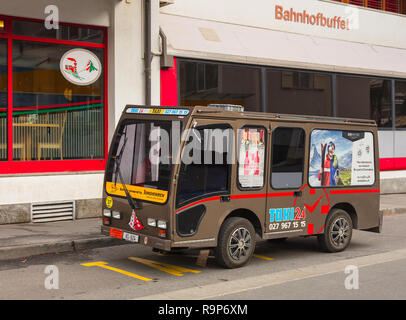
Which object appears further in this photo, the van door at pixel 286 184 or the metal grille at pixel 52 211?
the metal grille at pixel 52 211

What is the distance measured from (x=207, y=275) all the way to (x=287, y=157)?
2.12 metres

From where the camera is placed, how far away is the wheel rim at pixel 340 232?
890 centimetres

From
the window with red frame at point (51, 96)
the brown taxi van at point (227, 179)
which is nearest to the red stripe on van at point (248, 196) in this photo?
the brown taxi van at point (227, 179)

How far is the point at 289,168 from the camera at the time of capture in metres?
8.24

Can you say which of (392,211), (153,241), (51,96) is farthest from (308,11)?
(153,241)

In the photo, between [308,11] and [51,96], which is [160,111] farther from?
[308,11]

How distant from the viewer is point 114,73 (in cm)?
1204

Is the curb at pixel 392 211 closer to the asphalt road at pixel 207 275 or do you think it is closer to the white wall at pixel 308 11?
the asphalt road at pixel 207 275

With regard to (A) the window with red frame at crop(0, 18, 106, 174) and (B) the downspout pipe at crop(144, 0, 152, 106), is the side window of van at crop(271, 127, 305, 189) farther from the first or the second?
(A) the window with red frame at crop(0, 18, 106, 174)

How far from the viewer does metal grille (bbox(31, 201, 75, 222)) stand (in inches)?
434

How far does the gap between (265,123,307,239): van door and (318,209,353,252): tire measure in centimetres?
55

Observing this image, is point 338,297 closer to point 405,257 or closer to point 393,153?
point 405,257

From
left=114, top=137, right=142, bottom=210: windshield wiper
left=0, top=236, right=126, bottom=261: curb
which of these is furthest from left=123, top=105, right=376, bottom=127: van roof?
left=0, top=236, right=126, bottom=261: curb

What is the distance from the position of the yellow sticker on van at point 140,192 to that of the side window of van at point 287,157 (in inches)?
69.0
